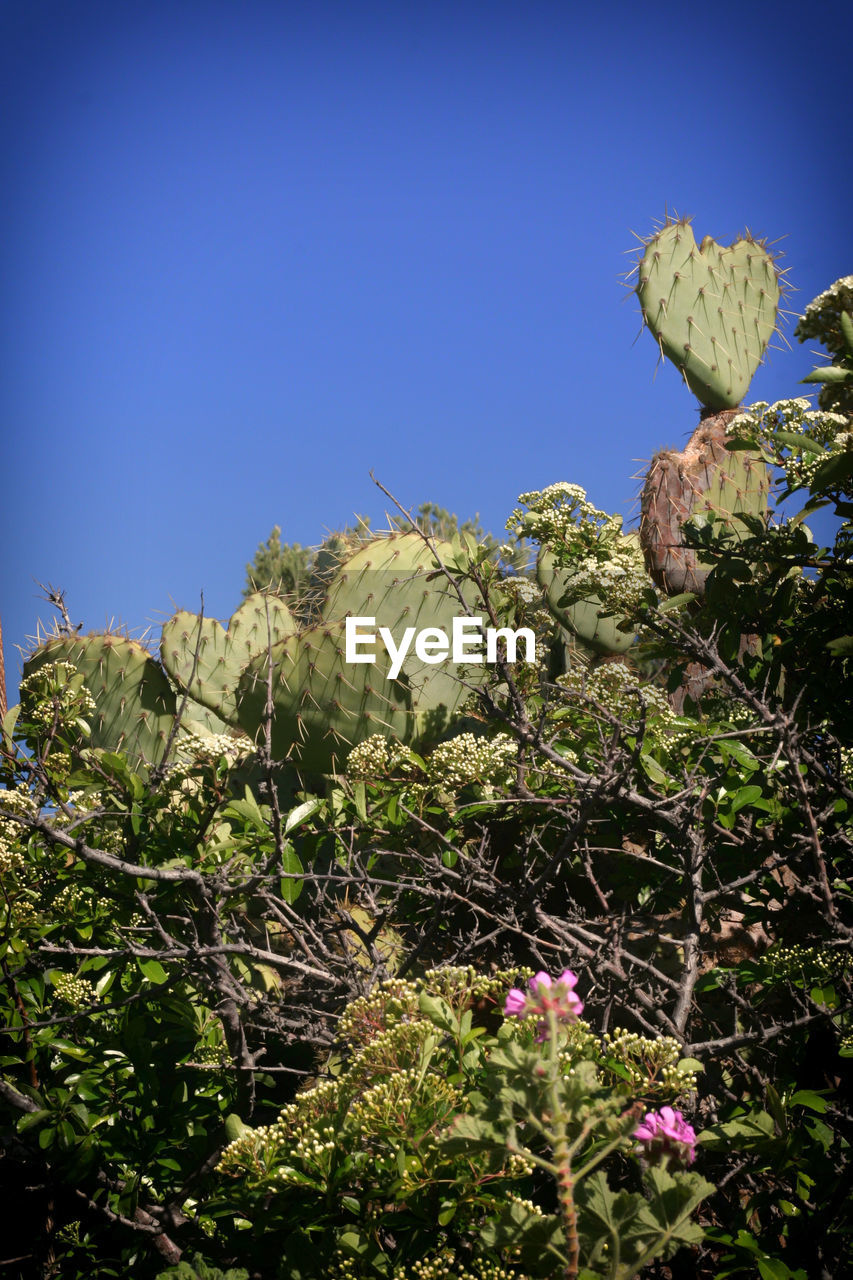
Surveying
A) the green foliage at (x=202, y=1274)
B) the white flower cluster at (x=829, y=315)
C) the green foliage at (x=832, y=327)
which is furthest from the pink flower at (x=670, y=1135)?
the white flower cluster at (x=829, y=315)

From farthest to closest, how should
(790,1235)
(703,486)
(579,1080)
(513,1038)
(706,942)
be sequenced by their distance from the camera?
(703,486) → (706,942) → (790,1235) → (513,1038) → (579,1080)

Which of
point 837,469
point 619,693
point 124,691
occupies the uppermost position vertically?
point 124,691

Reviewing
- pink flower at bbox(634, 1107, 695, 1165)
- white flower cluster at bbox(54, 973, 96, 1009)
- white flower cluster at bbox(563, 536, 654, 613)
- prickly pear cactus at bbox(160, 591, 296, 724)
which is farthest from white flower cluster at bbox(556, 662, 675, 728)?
prickly pear cactus at bbox(160, 591, 296, 724)

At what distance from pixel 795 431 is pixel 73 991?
1.98m

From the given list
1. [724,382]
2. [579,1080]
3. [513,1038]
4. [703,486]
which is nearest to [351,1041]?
[513,1038]

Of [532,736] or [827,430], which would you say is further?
[827,430]

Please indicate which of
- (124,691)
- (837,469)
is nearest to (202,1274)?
(837,469)

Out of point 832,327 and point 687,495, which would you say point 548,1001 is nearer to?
point 832,327

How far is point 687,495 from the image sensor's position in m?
3.78

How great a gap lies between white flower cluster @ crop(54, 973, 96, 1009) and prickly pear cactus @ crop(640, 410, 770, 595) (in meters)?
2.39

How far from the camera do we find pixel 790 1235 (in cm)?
145

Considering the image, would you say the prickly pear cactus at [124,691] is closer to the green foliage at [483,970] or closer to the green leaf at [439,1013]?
the green foliage at [483,970]

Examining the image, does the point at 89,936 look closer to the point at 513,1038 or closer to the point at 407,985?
the point at 407,985

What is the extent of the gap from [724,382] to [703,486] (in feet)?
2.00
